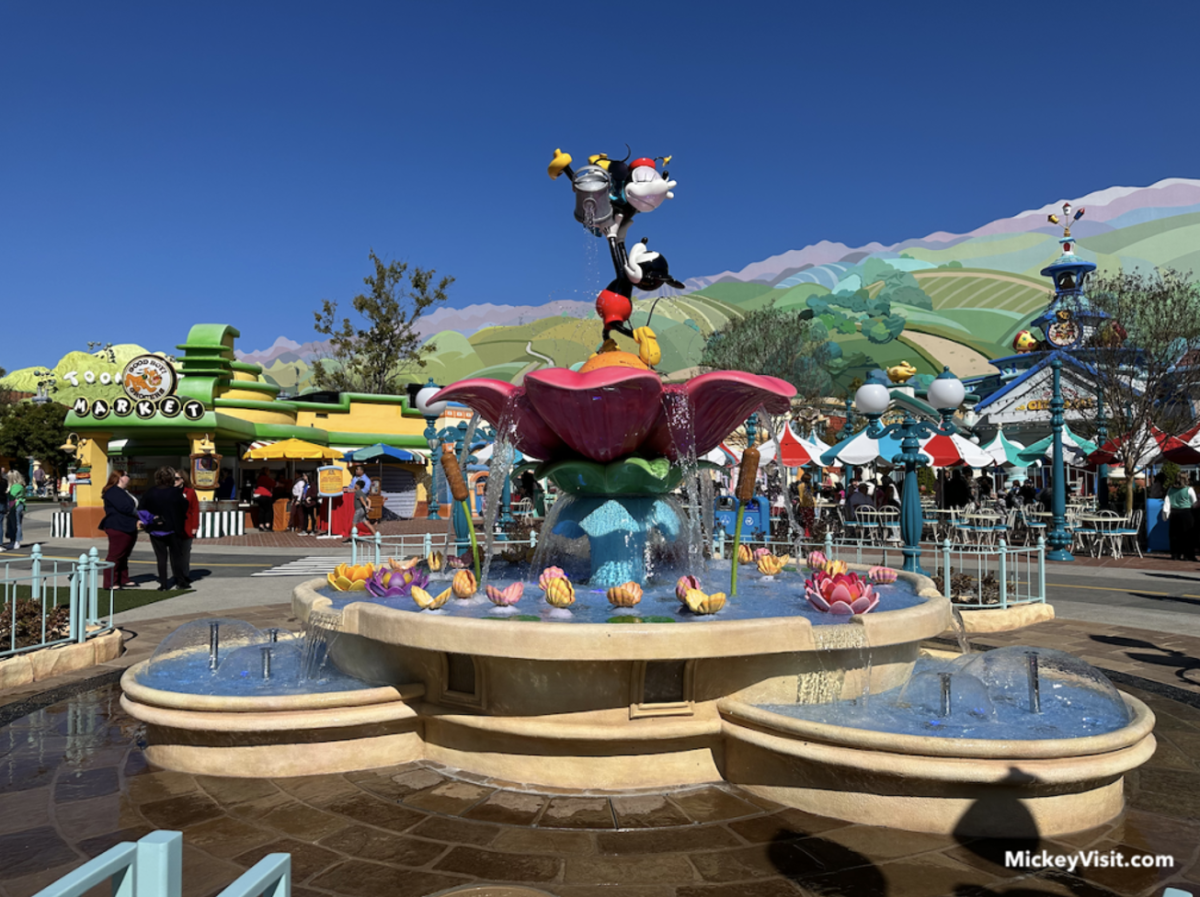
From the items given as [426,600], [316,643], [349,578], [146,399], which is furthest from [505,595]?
[146,399]

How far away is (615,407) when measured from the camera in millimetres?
→ 6102

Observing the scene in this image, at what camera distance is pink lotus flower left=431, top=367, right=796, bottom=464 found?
232 inches

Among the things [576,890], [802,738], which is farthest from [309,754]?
[802,738]

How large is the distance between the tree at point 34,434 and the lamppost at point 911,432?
48442mm

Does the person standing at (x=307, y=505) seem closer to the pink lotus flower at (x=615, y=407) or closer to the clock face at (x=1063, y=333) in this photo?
the pink lotus flower at (x=615, y=407)

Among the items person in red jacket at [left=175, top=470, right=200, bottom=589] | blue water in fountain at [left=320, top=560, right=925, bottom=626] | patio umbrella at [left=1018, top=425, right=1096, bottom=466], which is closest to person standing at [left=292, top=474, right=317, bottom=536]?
person in red jacket at [left=175, top=470, right=200, bottom=589]

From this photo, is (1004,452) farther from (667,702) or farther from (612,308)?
(667,702)

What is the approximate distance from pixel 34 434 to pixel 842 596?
54123 millimetres

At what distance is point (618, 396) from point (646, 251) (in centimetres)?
214

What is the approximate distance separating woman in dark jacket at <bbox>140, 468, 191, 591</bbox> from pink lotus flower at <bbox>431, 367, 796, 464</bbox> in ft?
23.4

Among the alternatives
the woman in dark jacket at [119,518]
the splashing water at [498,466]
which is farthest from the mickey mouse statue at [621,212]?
the woman in dark jacket at [119,518]

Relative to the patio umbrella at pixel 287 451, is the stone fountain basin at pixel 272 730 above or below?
below

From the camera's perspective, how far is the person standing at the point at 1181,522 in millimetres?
→ 17297

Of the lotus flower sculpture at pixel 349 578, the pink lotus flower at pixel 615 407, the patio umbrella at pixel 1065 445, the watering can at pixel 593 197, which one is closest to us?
the pink lotus flower at pixel 615 407
